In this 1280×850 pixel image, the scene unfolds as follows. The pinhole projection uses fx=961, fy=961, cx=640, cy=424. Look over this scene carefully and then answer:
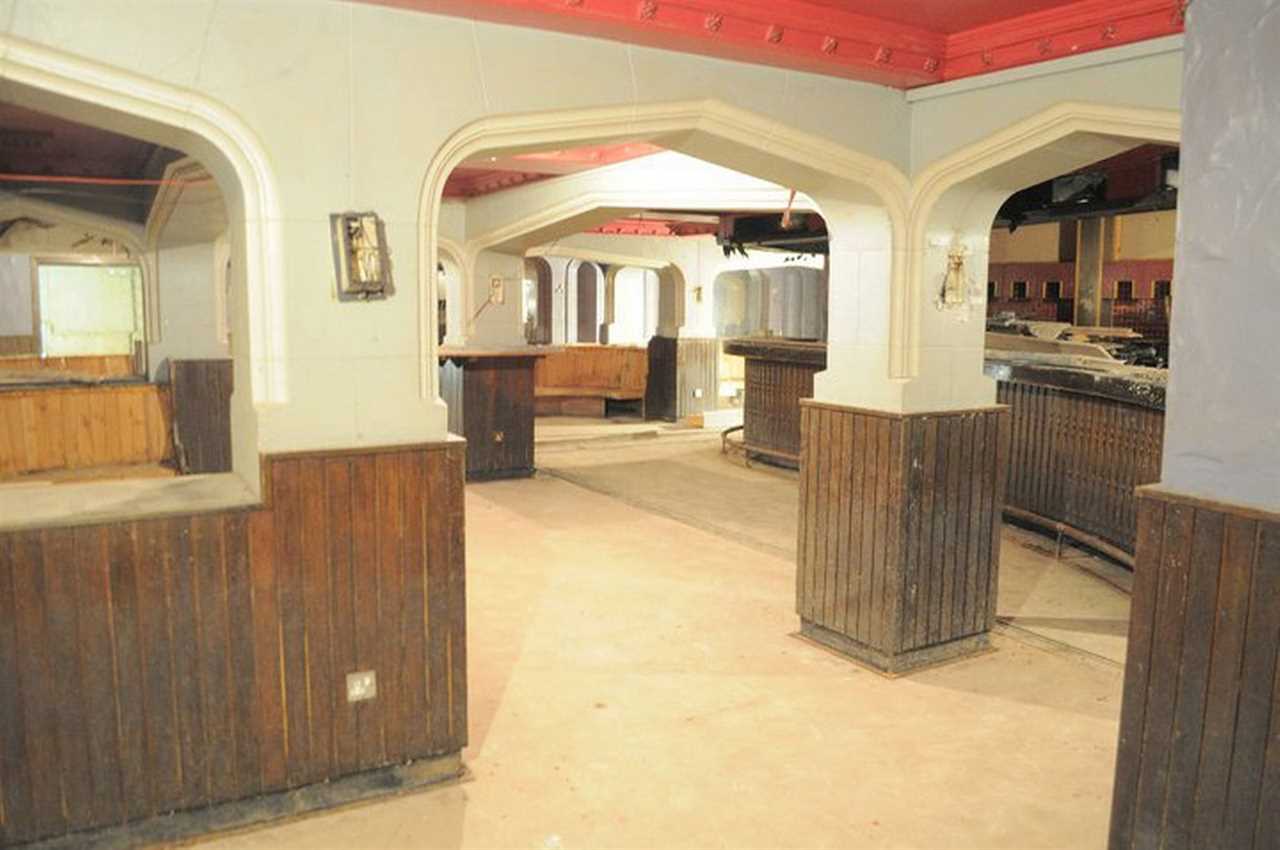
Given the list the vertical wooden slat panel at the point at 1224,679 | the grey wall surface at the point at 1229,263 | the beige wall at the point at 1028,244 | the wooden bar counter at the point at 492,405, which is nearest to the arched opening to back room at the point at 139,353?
the wooden bar counter at the point at 492,405

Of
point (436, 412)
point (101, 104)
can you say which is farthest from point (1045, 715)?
point (101, 104)

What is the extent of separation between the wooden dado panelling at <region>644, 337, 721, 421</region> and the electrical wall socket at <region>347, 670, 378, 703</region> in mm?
11493

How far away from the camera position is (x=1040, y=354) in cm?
773

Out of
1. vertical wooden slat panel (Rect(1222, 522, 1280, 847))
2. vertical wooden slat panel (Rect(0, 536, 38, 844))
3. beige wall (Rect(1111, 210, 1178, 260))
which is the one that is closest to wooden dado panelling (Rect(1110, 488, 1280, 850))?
vertical wooden slat panel (Rect(1222, 522, 1280, 847))

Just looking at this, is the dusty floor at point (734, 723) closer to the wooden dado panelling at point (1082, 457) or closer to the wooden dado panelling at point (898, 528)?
the wooden dado panelling at point (898, 528)

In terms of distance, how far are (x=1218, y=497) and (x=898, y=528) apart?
253 centimetres

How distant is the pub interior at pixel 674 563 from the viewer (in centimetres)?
243

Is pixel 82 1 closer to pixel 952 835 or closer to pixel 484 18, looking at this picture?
pixel 484 18

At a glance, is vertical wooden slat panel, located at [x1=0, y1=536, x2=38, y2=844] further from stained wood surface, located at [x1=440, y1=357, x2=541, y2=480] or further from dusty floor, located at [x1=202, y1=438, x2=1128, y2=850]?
stained wood surface, located at [x1=440, y1=357, x2=541, y2=480]

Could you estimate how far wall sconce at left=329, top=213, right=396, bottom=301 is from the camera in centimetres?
346

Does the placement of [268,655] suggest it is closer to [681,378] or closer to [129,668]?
[129,668]

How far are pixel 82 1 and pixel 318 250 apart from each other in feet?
3.33

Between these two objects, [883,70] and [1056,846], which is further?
[883,70]

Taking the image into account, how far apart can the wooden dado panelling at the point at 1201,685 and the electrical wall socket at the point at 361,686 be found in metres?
2.53
